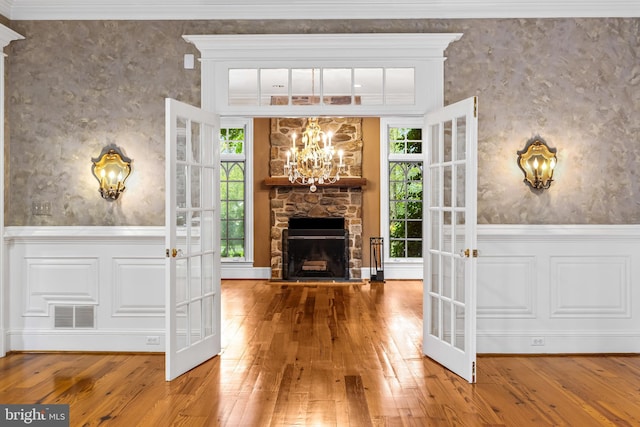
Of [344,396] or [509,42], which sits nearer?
[344,396]

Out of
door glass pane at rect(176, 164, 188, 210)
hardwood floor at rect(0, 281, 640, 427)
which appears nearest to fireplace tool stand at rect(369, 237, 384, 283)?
hardwood floor at rect(0, 281, 640, 427)

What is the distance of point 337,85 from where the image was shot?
15.4ft

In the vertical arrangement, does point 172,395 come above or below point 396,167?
below

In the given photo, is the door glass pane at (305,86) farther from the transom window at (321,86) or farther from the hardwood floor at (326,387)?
the hardwood floor at (326,387)

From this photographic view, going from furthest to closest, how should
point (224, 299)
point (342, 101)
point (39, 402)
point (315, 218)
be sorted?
point (315, 218) → point (224, 299) → point (342, 101) → point (39, 402)

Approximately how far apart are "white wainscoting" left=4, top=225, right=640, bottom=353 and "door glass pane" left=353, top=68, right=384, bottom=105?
1489 mm

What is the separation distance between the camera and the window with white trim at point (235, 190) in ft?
32.8

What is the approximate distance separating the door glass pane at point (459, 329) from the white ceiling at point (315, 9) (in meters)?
2.55

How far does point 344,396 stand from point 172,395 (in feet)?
3.82

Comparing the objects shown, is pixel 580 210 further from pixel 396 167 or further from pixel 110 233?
pixel 396 167

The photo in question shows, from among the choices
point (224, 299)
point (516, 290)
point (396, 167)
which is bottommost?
point (224, 299)


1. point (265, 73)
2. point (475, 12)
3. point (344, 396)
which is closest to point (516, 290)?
point (344, 396)

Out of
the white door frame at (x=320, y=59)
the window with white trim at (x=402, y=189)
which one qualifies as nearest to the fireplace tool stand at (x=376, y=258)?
the window with white trim at (x=402, y=189)

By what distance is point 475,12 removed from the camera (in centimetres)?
469
